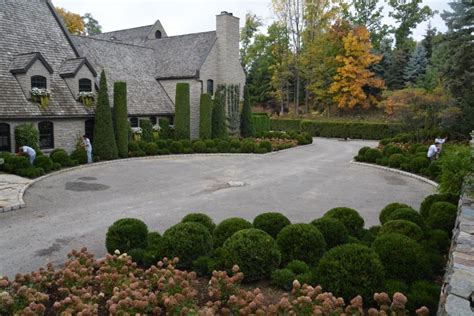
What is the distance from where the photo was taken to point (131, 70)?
30.1 meters

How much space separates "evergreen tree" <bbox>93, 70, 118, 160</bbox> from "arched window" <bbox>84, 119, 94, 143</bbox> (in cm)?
122

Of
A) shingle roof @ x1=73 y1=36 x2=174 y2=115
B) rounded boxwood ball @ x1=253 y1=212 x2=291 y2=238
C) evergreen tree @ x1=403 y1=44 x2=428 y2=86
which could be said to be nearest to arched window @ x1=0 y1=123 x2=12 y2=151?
shingle roof @ x1=73 y1=36 x2=174 y2=115

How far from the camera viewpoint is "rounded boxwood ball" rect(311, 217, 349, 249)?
760cm

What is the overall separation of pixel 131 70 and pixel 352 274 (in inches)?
1088

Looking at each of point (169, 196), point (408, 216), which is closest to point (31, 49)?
point (169, 196)

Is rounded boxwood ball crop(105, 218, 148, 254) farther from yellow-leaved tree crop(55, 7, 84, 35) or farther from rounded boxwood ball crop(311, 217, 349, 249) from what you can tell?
yellow-leaved tree crop(55, 7, 84, 35)

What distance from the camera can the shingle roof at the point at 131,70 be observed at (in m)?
27.6

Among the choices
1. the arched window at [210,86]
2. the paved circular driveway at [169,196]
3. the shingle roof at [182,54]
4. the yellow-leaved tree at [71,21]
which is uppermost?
the yellow-leaved tree at [71,21]

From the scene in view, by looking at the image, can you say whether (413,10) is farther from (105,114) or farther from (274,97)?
(105,114)

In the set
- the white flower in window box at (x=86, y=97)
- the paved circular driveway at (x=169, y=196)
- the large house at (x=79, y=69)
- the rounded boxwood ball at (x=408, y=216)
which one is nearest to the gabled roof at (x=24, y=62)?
the large house at (x=79, y=69)

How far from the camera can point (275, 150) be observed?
2862cm

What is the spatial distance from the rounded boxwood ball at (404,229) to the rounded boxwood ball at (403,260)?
0.94 meters

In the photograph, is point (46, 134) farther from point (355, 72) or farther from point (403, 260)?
point (355, 72)

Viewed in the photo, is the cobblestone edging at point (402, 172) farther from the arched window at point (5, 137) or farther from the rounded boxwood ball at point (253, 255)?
the arched window at point (5, 137)
